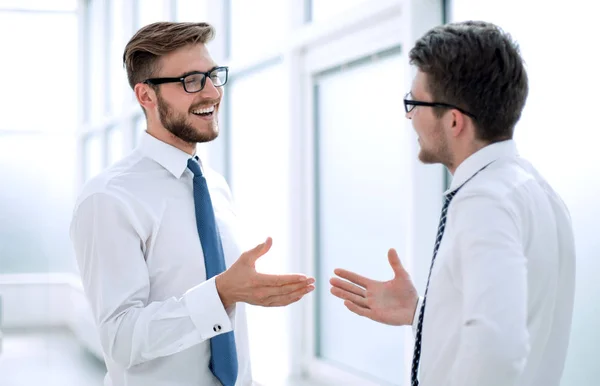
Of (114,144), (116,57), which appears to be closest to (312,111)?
(114,144)

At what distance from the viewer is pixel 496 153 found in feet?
4.17

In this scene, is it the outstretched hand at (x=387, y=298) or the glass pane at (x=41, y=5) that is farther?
the glass pane at (x=41, y=5)

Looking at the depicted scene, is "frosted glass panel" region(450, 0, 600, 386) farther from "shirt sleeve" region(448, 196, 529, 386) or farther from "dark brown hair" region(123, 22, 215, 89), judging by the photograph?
"dark brown hair" region(123, 22, 215, 89)

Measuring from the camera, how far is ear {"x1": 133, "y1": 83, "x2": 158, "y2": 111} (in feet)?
6.05

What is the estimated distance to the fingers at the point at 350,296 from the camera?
1.49 m

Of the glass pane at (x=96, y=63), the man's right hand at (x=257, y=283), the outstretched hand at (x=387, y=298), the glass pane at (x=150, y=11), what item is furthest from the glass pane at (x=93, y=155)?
the outstretched hand at (x=387, y=298)

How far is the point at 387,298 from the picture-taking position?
148 centimetres

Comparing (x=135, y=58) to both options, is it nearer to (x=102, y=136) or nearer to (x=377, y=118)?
(x=377, y=118)

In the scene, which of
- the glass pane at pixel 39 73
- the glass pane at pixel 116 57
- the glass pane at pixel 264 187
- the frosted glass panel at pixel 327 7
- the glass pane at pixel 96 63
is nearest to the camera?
the frosted glass panel at pixel 327 7

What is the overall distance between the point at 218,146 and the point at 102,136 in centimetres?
322

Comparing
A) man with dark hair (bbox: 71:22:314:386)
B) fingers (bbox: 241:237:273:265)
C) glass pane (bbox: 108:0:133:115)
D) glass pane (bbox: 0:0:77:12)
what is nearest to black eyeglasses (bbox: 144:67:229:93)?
man with dark hair (bbox: 71:22:314:386)

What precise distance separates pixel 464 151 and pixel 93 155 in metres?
6.75

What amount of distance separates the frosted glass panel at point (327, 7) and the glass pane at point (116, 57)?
3.31 meters

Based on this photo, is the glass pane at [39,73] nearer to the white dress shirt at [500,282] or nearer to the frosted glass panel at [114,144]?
the frosted glass panel at [114,144]
